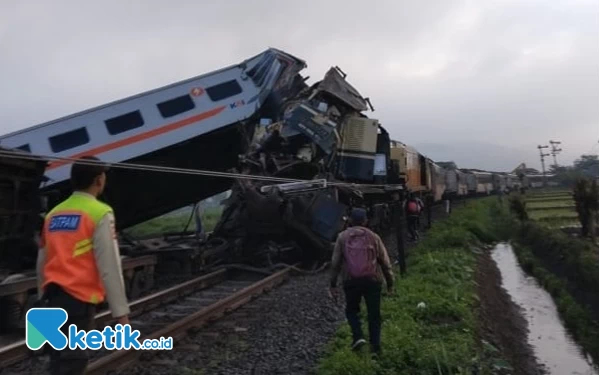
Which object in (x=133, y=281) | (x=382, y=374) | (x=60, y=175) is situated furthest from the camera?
(x=60, y=175)

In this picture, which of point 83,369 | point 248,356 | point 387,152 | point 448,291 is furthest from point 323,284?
point 83,369

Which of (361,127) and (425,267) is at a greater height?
(361,127)

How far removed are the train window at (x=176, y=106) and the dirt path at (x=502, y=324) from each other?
22.7 ft

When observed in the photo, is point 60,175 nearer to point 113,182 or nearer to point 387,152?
point 113,182

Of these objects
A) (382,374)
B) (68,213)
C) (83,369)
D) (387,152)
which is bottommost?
(382,374)

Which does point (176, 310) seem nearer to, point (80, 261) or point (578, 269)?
point (80, 261)

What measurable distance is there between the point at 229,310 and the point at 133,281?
2.63 metres

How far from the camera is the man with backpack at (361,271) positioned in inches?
225

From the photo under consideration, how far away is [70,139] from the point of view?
11531 millimetres

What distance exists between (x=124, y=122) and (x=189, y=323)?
616cm

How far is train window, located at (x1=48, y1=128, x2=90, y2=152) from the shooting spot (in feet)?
37.5

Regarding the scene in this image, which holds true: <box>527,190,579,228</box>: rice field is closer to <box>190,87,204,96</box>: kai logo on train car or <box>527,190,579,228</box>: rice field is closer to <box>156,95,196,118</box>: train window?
<box>156,95,196,118</box>: train window

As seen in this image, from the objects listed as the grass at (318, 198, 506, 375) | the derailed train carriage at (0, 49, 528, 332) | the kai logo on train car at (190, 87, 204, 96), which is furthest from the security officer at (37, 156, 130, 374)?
the kai logo on train car at (190, 87, 204, 96)

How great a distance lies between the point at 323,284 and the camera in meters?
10.3
